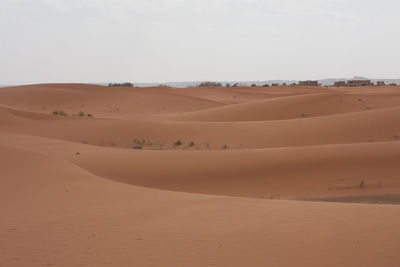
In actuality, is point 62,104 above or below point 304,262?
above

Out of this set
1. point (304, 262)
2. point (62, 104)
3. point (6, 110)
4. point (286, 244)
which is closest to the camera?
point (304, 262)

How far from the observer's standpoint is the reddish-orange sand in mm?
6223

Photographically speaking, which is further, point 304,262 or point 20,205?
point 20,205

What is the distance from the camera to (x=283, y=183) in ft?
45.3

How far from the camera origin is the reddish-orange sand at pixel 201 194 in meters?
6.22

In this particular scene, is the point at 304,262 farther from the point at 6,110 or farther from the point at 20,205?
the point at 6,110

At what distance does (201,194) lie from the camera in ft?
33.7

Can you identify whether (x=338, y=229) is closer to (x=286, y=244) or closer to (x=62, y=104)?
(x=286, y=244)

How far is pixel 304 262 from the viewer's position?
5832 mm

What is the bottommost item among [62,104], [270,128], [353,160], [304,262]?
[304,262]

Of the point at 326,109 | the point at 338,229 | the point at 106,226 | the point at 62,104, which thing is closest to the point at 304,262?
the point at 338,229

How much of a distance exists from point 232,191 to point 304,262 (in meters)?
7.53

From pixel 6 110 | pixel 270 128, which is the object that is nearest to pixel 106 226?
pixel 270 128

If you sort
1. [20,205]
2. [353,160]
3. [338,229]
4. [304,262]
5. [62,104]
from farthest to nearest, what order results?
[62,104] < [353,160] < [20,205] < [338,229] < [304,262]
